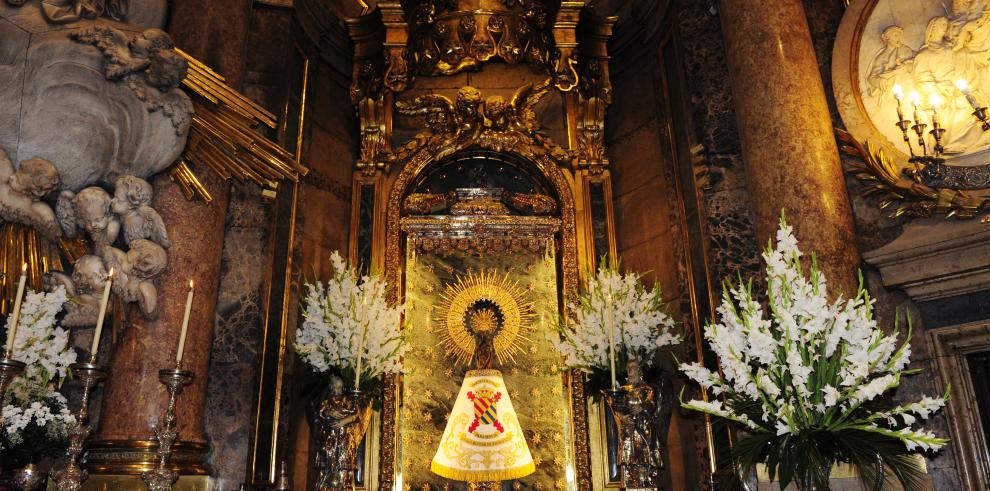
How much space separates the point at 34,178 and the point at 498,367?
15.7ft

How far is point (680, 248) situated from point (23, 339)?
5.41 metres

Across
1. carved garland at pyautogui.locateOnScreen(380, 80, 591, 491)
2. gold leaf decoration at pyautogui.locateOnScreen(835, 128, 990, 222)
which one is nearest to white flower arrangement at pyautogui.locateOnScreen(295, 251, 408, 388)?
carved garland at pyautogui.locateOnScreen(380, 80, 591, 491)

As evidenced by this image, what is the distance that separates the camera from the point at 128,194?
459 cm

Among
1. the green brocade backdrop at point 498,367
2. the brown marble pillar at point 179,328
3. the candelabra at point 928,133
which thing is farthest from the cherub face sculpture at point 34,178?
the candelabra at point 928,133

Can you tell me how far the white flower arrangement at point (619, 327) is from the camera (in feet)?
21.9

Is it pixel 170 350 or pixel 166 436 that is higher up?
pixel 170 350

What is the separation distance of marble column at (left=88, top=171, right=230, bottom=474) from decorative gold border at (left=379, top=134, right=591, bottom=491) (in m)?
2.69

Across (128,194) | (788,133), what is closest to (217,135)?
(128,194)

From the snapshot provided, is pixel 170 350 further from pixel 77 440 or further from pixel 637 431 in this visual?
pixel 637 431

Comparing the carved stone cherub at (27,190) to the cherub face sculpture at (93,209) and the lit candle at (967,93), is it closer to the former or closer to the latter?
the cherub face sculpture at (93,209)

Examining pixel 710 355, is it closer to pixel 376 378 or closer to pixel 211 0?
pixel 376 378

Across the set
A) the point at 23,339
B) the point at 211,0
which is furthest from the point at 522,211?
the point at 23,339

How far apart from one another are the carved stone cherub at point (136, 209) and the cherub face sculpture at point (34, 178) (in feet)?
1.25

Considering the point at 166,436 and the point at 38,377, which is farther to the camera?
the point at 38,377
